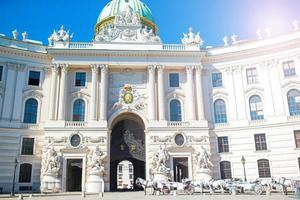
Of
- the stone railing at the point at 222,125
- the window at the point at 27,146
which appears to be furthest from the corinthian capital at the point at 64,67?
the stone railing at the point at 222,125

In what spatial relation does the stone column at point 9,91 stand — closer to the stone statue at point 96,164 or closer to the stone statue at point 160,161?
the stone statue at point 96,164

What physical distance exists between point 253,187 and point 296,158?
1228 cm

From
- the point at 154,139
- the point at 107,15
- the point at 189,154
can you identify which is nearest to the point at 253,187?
the point at 189,154

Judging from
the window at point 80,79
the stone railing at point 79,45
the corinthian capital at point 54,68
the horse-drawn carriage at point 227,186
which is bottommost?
the horse-drawn carriage at point 227,186

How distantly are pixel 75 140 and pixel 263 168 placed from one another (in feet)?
75.8

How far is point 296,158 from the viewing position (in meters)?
35.0

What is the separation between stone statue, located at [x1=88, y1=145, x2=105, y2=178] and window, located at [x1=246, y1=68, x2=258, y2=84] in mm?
21822

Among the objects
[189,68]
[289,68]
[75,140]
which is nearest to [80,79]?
[75,140]

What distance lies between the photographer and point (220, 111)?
4025cm

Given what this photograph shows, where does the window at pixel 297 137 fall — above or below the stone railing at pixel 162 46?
below

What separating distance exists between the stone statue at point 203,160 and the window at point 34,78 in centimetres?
2300

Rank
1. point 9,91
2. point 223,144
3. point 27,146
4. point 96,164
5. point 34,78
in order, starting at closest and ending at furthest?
point 96,164
point 27,146
point 9,91
point 223,144
point 34,78

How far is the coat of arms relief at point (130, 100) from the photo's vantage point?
38812 mm

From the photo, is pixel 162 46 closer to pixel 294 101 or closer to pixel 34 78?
pixel 34 78
